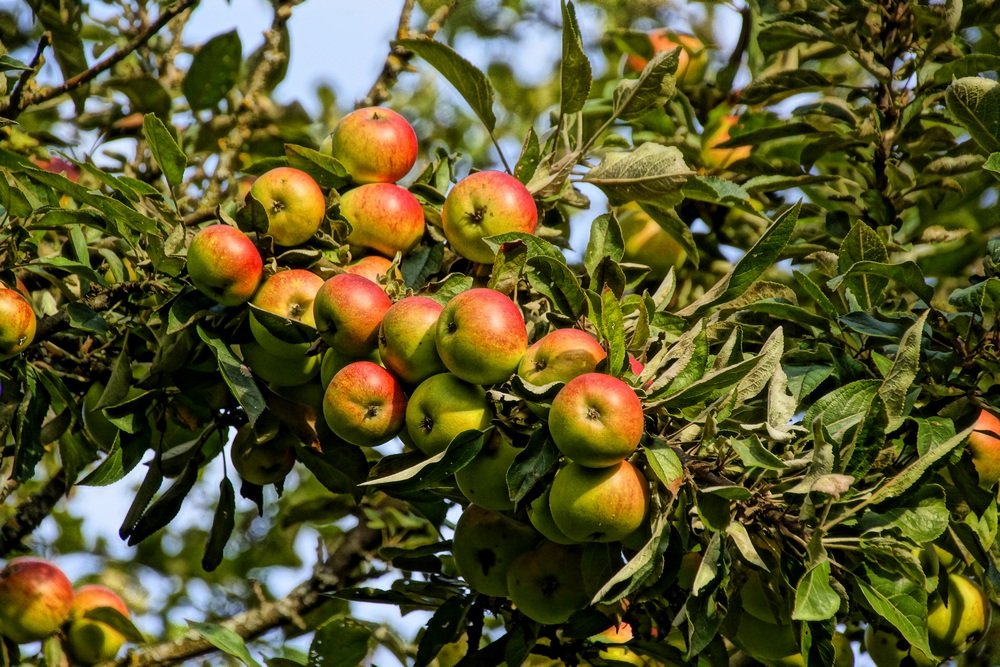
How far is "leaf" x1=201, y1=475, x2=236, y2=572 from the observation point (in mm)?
2129

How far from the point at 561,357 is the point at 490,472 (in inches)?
8.1

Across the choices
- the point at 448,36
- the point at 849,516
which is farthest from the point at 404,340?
the point at 448,36

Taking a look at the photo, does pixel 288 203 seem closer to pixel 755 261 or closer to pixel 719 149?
pixel 755 261

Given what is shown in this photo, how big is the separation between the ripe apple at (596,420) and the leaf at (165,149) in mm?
949

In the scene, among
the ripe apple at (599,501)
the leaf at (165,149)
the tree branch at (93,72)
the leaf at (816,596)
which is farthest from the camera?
the tree branch at (93,72)

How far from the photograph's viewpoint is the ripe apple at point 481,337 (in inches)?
61.0

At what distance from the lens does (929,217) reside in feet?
9.42

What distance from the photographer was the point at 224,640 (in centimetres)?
192

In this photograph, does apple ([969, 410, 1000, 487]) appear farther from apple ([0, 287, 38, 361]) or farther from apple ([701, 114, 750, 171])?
apple ([0, 287, 38, 361])

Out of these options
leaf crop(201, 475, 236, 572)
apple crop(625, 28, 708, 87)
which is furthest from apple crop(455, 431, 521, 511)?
apple crop(625, 28, 708, 87)

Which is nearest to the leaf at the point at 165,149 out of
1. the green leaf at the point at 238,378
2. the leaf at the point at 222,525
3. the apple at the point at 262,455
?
the green leaf at the point at 238,378

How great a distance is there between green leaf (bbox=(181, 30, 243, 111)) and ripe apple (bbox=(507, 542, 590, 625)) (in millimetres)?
1693

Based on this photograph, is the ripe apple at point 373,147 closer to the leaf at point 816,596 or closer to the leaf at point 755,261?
the leaf at point 755,261

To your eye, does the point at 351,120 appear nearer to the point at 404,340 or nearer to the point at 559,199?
the point at 559,199
